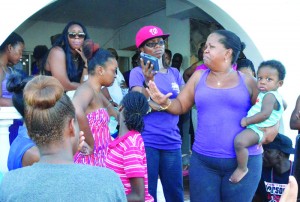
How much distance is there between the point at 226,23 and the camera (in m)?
5.55

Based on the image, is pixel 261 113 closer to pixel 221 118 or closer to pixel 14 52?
pixel 221 118

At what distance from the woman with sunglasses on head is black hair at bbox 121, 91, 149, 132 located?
1212mm

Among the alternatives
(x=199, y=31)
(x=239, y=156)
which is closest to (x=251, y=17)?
(x=199, y=31)

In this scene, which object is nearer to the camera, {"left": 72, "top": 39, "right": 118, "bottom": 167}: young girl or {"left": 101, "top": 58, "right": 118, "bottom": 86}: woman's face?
{"left": 72, "top": 39, "right": 118, "bottom": 167}: young girl

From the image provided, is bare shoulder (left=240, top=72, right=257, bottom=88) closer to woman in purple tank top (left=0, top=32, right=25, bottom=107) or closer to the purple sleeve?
the purple sleeve

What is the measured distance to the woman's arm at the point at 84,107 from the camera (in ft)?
9.49

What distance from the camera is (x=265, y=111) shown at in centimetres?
315

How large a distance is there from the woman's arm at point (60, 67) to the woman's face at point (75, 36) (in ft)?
0.50

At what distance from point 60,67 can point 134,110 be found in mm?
1351

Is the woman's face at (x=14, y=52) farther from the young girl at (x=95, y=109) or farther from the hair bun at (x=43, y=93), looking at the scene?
the hair bun at (x=43, y=93)

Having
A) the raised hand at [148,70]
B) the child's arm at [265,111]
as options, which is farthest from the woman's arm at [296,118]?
the raised hand at [148,70]

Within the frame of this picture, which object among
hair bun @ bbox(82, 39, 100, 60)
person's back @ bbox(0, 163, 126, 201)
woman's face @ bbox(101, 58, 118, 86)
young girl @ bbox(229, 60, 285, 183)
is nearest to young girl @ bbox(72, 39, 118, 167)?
woman's face @ bbox(101, 58, 118, 86)

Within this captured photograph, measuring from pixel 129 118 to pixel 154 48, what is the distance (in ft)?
3.74

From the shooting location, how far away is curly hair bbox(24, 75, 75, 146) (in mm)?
1650
